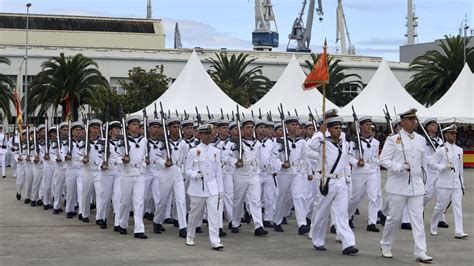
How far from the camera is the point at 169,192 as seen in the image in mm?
14164

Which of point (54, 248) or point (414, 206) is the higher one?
point (414, 206)

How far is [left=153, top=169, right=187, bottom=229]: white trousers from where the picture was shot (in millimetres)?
13500

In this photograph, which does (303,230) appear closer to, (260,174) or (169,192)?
(260,174)

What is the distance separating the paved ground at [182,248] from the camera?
35.8ft

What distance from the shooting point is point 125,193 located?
13.7m

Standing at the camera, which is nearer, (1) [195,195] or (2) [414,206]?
(2) [414,206]

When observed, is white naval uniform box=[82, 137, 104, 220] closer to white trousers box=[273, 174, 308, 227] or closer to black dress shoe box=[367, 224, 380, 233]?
white trousers box=[273, 174, 308, 227]

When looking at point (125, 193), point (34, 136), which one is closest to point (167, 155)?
point (125, 193)

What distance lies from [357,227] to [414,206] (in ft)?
13.5

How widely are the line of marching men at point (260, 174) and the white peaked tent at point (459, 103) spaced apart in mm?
18154

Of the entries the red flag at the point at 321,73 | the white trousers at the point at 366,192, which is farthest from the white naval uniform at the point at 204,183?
the white trousers at the point at 366,192

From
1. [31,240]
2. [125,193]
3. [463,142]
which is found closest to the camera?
[31,240]

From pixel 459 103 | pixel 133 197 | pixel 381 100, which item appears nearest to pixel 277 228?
pixel 133 197

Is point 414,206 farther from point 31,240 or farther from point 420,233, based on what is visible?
point 31,240
